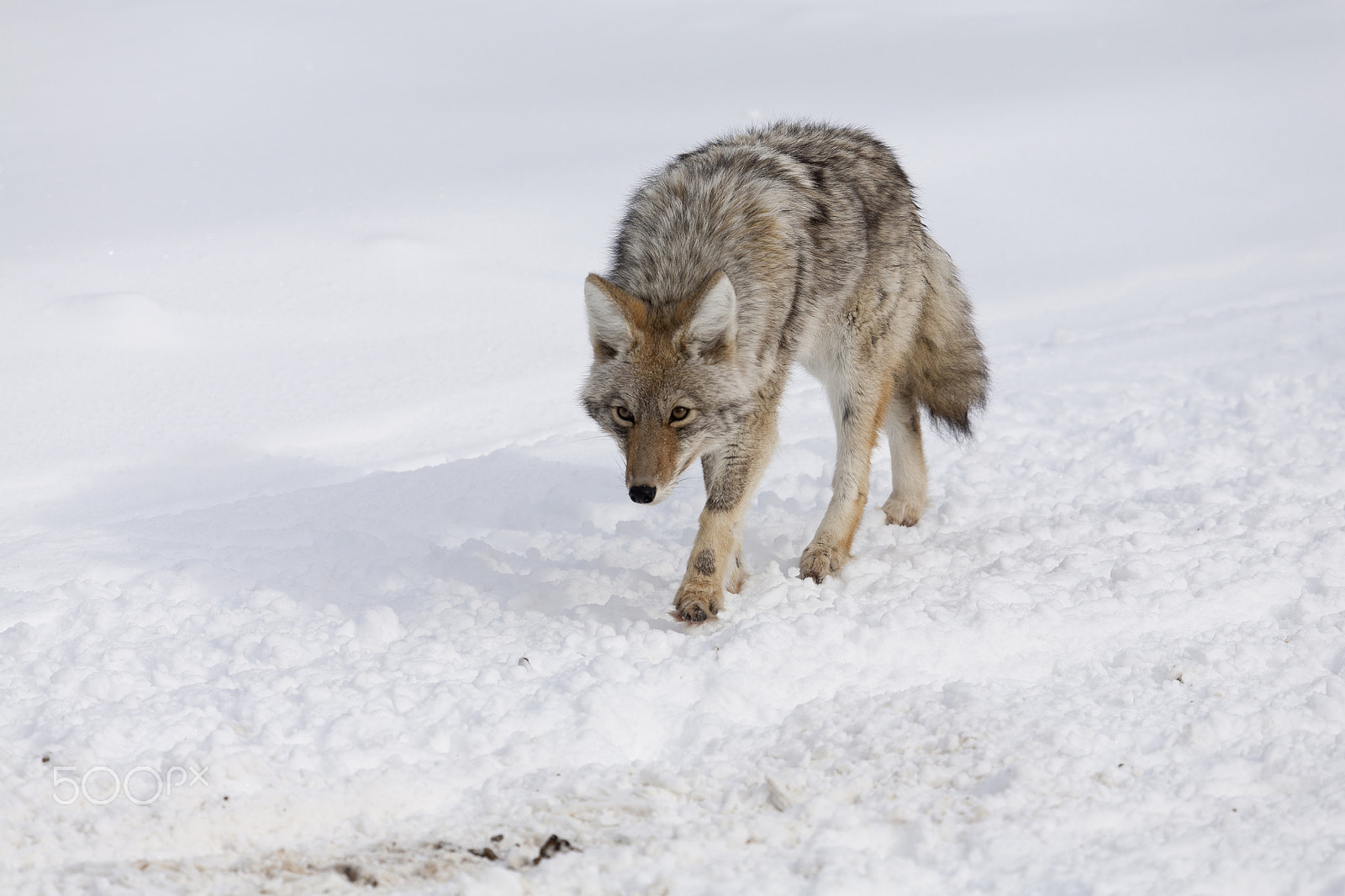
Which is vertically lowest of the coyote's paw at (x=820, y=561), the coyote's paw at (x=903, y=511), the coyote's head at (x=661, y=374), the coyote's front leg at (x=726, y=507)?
the coyote's paw at (x=903, y=511)

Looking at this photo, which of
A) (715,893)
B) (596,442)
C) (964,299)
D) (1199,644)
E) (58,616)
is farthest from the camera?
(596,442)

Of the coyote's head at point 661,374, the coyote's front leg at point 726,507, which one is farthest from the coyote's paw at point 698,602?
the coyote's head at point 661,374

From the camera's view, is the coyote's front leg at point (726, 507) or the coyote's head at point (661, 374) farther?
the coyote's front leg at point (726, 507)

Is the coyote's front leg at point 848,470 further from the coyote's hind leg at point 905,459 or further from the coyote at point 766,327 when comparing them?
the coyote's hind leg at point 905,459

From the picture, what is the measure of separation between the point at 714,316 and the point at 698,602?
1135 mm

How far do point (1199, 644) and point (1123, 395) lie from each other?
12.6 feet

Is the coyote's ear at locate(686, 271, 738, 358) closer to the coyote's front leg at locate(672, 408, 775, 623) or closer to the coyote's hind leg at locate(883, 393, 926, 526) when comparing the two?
the coyote's front leg at locate(672, 408, 775, 623)

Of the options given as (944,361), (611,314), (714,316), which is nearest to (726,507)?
(714,316)

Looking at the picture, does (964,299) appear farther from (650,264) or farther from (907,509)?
(650,264)

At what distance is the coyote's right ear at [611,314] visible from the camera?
436 centimetres

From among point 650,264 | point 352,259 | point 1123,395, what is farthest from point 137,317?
point 1123,395

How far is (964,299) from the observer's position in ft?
21.1

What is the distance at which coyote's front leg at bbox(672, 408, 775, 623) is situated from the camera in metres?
4.79

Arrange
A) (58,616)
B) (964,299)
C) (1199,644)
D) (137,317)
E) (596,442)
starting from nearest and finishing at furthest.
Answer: (1199,644) < (58,616) < (964,299) < (596,442) < (137,317)
